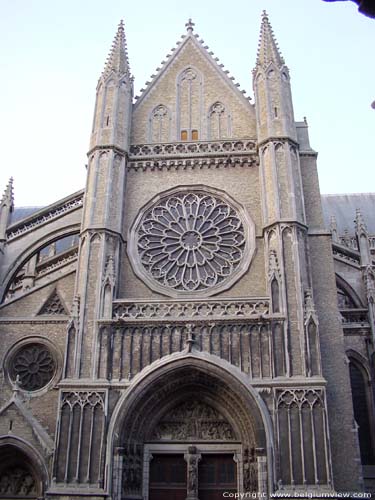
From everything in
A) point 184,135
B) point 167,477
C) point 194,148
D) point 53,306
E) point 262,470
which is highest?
point 184,135

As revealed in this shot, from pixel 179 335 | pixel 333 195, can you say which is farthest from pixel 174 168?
pixel 333 195

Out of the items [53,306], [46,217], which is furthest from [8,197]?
[53,306]

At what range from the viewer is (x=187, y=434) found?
17.0m

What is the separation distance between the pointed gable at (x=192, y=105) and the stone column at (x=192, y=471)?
36.8 ft

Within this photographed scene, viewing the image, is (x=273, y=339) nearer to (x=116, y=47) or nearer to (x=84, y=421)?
(x=84, y=421)

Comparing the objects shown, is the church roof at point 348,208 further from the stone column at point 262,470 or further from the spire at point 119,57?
the stone column at point 262,470

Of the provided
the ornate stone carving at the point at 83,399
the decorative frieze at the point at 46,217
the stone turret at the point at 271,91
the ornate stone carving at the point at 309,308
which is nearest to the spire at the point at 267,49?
the stone turret at the point at 271,91

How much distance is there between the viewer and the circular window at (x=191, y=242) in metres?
19.1

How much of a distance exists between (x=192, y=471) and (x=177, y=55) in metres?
16.3

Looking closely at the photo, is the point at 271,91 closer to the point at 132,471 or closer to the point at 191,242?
the point at 191,242

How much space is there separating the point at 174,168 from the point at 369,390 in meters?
10.3

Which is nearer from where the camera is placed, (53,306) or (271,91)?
(53,306)

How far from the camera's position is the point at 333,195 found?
35.6m

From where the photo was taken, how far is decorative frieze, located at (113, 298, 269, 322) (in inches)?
685
